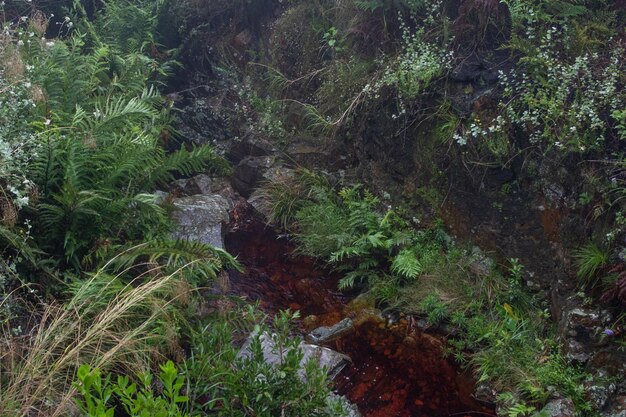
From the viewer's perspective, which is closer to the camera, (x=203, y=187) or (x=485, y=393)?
(x=485, y=393)

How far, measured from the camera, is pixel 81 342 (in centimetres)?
327

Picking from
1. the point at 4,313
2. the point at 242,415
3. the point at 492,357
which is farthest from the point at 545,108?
the point at 4,313

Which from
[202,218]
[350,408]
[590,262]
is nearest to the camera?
[350,408]

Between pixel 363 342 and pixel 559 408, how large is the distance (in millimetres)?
1563

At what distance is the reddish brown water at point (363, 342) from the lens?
427 centimetres

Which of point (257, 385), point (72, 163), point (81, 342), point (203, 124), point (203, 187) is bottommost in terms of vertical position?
point (203, 187)

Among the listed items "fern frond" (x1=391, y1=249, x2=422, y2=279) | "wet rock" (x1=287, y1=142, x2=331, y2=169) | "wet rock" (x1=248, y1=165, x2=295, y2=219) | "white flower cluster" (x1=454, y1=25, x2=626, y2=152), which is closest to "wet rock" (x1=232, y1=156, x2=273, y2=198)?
"wet rock" (x1=248, y1=165, x2=295, y2=219)

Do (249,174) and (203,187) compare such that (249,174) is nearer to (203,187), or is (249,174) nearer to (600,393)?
(203,187)

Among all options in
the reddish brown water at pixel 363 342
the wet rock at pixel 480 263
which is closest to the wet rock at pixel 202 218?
the reddish brown water at pixel 363 342

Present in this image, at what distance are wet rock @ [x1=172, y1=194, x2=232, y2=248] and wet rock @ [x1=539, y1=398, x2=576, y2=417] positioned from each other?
3196 mm

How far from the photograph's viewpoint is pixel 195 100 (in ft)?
25.8

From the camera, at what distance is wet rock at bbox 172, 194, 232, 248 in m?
5.79

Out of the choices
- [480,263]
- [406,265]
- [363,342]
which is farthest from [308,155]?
[363,342]

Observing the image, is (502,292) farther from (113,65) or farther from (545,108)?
(113,65)
